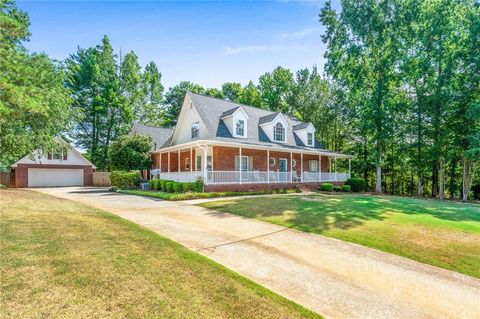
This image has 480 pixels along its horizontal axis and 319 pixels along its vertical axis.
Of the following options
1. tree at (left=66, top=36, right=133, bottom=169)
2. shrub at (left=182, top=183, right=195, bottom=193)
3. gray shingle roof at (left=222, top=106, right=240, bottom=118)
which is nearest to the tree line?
tree at (left=66, top=36, right=133, bottom=169)

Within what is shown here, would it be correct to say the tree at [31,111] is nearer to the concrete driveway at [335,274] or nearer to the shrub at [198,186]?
the concrete driveway at [335,274]

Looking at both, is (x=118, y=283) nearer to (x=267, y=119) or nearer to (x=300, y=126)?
(x=267, y=119)

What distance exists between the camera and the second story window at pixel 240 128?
21786mm

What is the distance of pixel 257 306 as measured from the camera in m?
3.59

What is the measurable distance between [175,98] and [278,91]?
19.6 metres

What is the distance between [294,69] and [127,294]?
40062mm

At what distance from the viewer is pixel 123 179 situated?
25109 millimetres

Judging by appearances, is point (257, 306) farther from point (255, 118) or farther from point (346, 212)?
point (255, 118)

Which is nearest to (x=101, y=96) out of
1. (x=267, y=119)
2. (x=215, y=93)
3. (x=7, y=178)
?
(x=7, y=178)

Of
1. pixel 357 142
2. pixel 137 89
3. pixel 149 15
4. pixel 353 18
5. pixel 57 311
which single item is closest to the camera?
pixel 57 311

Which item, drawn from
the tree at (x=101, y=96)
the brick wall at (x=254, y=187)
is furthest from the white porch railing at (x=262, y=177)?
the tree at (x=101, y=96)

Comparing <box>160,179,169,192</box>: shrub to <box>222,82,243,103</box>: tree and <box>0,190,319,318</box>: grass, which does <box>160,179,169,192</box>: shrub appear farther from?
<box>222,82,243,103</box>: tree

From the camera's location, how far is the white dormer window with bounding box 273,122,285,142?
24.4m

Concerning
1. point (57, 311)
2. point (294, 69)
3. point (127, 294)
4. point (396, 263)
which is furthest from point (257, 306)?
point (294, 69)
